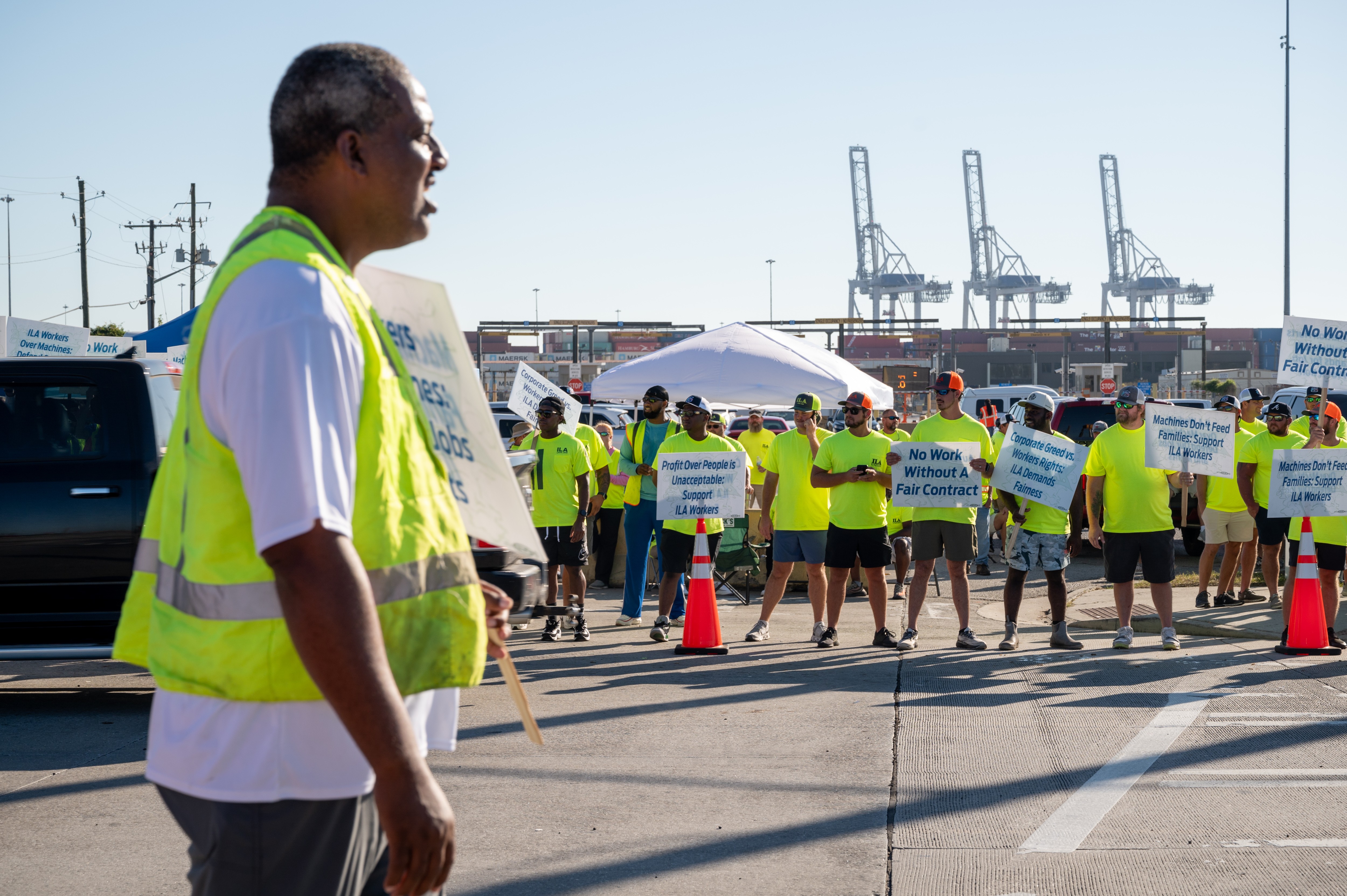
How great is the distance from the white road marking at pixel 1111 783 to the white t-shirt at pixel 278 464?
377 centimetres

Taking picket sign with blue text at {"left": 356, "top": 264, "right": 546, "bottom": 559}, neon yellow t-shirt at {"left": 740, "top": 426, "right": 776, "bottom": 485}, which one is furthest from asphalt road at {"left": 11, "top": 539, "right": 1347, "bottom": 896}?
neon yellow t-shirt at {"left": 740, "top": 426, "right": 776, "bottom": 485}

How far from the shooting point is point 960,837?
5105mm

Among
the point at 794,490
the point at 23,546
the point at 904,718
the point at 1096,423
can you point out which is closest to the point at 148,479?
the point at 23,546

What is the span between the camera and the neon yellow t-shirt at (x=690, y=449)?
10.6m

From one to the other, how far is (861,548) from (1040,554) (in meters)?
1.36

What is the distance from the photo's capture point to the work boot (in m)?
9.95

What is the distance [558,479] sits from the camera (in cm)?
1070

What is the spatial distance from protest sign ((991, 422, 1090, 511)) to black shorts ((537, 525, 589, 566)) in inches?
132

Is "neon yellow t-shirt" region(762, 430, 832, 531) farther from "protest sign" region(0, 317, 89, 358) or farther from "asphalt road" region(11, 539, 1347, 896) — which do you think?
"protest sign" region(0, 317, 89, 358)

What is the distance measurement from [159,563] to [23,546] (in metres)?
6.03

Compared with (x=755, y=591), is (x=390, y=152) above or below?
above

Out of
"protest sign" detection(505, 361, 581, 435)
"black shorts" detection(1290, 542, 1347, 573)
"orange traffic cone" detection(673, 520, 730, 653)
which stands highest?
"protest sign" detection(505, 361, 581, 435)

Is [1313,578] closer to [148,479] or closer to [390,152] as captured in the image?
[148,479]

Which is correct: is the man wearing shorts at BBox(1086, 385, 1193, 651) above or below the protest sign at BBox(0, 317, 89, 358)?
below
